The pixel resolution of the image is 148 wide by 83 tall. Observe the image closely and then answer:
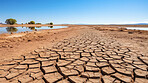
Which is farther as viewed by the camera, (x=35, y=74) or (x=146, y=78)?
(x=35, y=74)

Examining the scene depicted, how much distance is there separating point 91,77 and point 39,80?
2.80ft

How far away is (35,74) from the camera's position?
1.60 m

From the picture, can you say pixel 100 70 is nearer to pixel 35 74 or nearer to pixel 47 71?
pixel 47 71

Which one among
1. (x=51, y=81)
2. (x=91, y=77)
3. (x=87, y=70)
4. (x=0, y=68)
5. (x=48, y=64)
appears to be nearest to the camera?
(x=51, y=81)

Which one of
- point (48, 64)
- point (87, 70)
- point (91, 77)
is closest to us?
point (91, 77)

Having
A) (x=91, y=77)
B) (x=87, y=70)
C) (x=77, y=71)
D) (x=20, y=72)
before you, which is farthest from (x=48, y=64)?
(x=91, y=77)

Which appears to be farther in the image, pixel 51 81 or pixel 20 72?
pixel 20 72

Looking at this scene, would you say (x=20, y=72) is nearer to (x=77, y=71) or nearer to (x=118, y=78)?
(x=77, y=71)

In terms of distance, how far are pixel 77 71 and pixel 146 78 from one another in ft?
3.81

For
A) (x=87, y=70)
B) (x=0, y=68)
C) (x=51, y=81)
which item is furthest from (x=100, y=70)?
(x=0, y=68)

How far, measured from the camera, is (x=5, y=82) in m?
1.40

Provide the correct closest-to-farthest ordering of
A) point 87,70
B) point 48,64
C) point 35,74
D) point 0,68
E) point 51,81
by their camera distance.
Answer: point 51,81
point 35,74
point 87,70
point 0,68
point 48,64

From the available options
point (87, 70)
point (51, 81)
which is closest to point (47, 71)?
point (51, 81)

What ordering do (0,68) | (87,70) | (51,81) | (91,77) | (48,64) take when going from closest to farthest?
(51,81) → (91,77) → (87,70) → (0,68) → (48,64)
